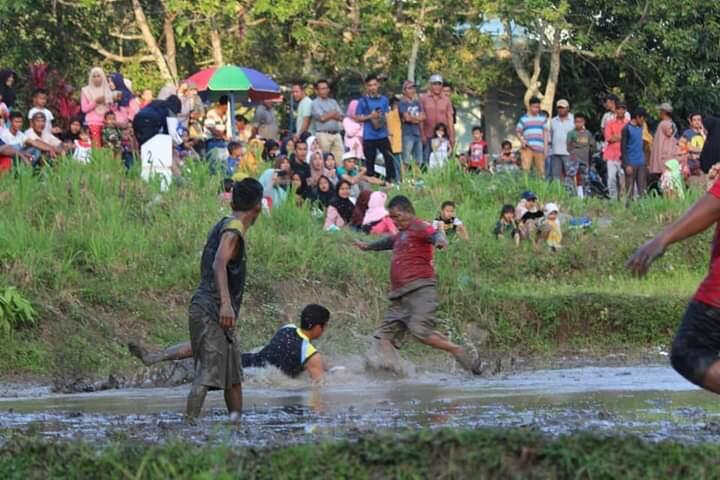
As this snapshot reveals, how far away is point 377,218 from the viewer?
63.1 feet

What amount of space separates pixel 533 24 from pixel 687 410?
21276mm

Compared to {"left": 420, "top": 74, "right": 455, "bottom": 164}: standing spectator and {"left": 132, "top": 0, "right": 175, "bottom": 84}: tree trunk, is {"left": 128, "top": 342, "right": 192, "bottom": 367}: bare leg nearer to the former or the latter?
{"left": 420, "top": 74, "right": 455, "bottom": 164}: standing spectator

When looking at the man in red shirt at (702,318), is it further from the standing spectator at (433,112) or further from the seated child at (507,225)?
the standing spectator at (433,112)

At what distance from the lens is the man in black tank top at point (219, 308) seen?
9805mm

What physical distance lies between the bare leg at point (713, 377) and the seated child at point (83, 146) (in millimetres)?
12135

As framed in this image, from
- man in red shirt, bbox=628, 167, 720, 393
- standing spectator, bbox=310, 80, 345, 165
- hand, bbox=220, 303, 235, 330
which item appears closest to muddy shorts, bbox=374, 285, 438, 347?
hand, bbox=220, 303, 235, 330

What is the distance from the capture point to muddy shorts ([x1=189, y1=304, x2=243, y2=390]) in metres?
9.88

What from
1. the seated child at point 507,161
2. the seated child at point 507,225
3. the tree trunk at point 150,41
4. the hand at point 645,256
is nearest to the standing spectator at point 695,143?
the seated child at point 507,161

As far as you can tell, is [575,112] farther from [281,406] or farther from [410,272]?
[281,406]

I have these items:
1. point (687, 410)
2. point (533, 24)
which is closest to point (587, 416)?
point (687, 410)

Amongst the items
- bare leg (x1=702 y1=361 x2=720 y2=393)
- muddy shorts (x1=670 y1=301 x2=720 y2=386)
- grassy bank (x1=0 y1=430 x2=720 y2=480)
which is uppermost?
muddy shorts (x1=670 y1=301 x2=720 y2=386)

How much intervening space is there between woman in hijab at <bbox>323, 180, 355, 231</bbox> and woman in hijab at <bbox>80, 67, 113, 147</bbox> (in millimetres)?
3159

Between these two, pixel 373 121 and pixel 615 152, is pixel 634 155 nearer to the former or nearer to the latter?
pixel 615 152

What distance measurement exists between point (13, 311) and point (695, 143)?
12.8 m
